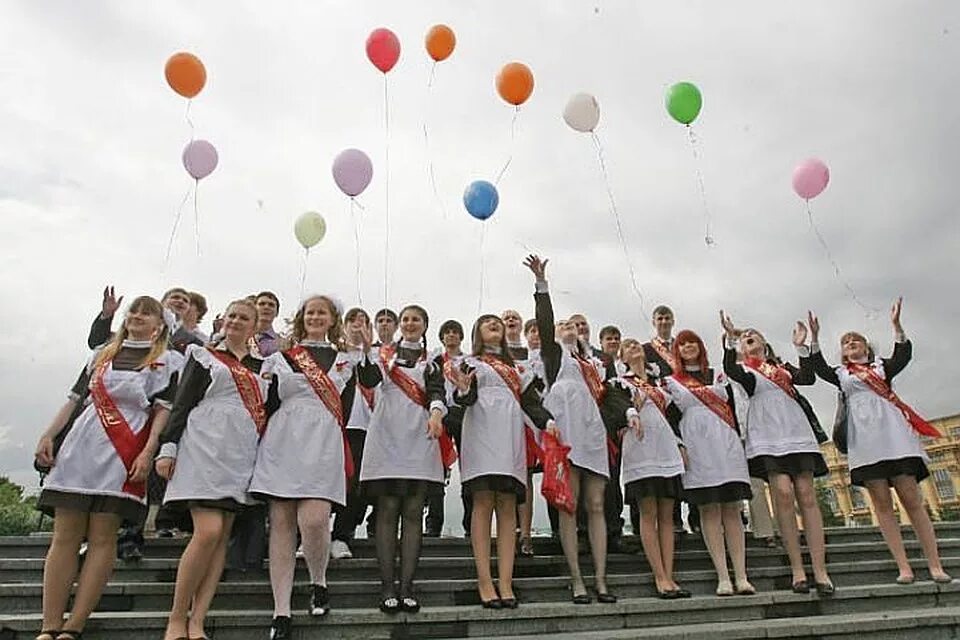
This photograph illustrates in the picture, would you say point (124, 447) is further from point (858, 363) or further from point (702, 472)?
point (858, 363)

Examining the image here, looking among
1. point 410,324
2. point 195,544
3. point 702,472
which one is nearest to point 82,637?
point 195,544

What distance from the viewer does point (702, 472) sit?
200 inches

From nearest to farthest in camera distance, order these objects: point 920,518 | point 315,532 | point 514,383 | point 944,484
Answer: point 315,532 → point 514,383 → point 920,518 → point 944,484

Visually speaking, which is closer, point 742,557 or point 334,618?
point 334,618

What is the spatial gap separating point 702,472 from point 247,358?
3.42 meters

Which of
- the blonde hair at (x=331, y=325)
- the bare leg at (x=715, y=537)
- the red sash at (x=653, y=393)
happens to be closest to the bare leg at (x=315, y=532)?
the blonde hair at (x=331, y=325)

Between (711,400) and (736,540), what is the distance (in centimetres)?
108

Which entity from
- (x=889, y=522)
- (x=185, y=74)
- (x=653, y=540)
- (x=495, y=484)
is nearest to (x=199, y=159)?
(x=185, y=74)

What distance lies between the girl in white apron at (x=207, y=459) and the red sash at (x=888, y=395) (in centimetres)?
484

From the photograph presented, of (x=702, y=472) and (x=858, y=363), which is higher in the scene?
(x=858, y=363)

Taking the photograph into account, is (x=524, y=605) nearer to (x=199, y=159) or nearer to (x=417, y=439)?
(x=417, y=439)

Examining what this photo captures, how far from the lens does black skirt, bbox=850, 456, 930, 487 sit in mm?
5273

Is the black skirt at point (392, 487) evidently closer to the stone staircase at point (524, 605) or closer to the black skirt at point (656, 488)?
the stone staircase at point (524, 605)

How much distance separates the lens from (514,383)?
15.8 feet
